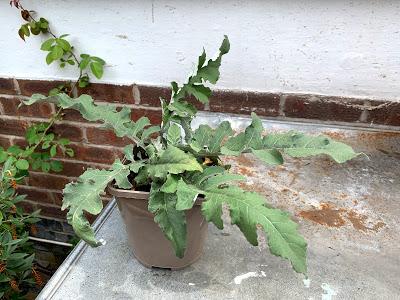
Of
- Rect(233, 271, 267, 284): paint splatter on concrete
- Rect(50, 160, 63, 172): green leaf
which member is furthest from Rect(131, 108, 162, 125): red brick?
Rect(233, 271, 267, 284): paint splatter on concrete

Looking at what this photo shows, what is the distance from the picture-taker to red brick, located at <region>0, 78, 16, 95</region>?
5.39 feet

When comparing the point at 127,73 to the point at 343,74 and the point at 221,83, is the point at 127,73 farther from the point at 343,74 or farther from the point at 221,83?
the point at 343,74

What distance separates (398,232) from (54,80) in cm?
139

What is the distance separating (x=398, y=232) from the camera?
95 cm

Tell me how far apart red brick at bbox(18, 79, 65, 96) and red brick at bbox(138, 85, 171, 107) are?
36 centimetres

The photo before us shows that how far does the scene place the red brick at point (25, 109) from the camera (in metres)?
1.67

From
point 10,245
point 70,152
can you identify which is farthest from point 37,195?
point 10,245

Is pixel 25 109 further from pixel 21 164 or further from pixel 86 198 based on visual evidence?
pixel 86 198

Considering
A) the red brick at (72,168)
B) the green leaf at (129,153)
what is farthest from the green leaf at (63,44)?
the green leaf at (129,153)

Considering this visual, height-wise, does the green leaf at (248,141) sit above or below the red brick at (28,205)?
above

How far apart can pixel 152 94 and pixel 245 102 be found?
0.37 meters

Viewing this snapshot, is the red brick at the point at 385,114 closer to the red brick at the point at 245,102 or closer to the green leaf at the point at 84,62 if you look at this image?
the red brick at the point at 245,102

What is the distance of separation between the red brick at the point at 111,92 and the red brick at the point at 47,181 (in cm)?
50

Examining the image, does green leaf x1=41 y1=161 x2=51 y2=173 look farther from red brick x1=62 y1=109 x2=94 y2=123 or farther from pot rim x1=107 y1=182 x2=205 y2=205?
pot rim x1=107 y1=182 x2=205 y2=205
